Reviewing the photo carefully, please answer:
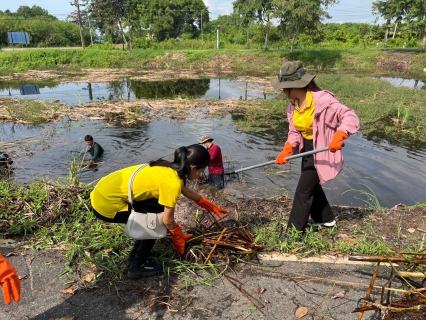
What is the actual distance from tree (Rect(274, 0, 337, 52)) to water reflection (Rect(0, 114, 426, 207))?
1957 centimetres

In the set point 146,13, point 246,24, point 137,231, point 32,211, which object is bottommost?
point 32,211

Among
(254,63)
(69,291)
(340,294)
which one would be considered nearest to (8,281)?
(69,291)

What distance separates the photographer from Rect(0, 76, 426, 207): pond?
5898 millimetres

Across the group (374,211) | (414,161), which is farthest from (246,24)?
(374,211)

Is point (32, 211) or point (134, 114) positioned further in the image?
point (134, 114)

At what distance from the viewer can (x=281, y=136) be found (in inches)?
361

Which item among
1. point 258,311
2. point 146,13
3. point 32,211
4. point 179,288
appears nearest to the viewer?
point 258,311

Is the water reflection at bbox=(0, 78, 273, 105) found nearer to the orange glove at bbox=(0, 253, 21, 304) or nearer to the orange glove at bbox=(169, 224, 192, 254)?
the orange glove at bbox=(169, 224, 192, 254)

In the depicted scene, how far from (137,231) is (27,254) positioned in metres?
1.35

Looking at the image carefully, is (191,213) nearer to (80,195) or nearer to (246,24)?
(80,195)

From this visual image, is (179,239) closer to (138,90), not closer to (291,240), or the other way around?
(291,240)

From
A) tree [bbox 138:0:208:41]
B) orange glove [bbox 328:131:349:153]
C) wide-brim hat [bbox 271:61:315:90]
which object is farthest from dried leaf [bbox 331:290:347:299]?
tree [bbox 138:0:208:41]

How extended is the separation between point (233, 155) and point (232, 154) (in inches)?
3.5

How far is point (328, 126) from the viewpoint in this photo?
10.1 feet
